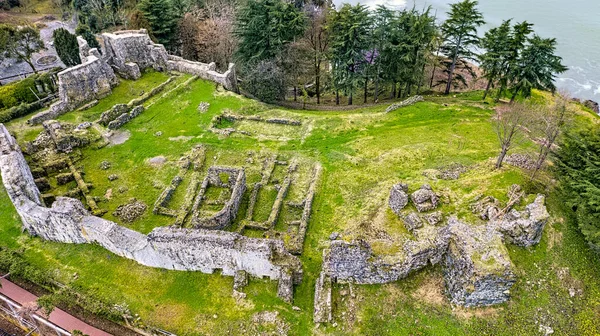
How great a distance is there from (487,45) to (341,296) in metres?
25.9

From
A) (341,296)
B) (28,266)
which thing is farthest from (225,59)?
(341,296)

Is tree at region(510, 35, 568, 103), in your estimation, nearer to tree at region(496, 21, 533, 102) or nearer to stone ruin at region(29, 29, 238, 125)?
tree at region(496, 21, 533, 102)

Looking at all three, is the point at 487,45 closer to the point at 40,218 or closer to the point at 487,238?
the point at 487,238

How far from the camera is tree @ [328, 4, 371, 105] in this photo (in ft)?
111

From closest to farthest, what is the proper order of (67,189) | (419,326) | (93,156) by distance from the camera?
(419,326) → (67,189) → (93,156)

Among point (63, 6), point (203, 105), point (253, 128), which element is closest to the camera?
point (253, 128)

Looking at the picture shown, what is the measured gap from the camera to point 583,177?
20.8m

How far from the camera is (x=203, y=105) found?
115ft

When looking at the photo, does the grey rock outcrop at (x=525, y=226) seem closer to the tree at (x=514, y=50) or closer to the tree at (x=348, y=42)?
the tree at (x=514, y=50)

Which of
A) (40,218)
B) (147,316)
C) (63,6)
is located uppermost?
(63,6)

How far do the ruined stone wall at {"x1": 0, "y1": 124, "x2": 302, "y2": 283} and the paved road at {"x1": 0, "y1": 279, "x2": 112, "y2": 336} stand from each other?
304 cm

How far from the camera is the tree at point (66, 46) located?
40.2 m

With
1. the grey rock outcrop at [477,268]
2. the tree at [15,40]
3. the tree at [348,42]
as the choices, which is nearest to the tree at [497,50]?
the tree at [348,42]

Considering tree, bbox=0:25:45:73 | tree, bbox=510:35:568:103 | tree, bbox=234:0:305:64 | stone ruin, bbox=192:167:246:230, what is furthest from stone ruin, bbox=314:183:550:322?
tree, bbox=0:25:45:73
